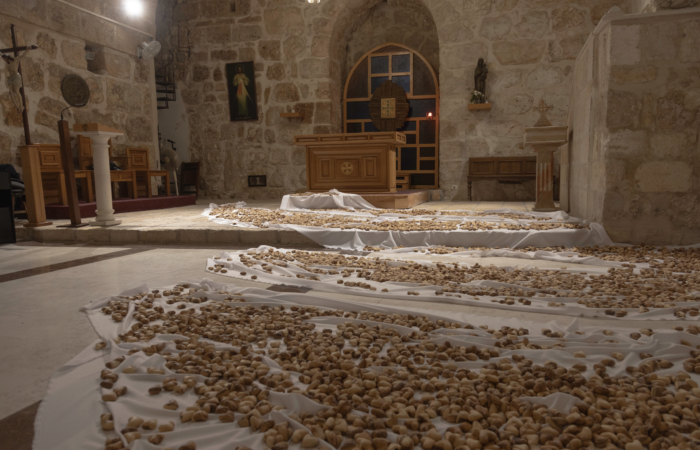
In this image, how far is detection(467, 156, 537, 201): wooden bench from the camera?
24.1ft

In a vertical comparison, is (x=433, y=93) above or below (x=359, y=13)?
below

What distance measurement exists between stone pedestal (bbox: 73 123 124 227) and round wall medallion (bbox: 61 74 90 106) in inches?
116

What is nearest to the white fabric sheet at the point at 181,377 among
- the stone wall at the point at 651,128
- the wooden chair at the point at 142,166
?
the stone wall at the point at 651,128

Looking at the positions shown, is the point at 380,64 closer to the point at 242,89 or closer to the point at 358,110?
the point at 358,110

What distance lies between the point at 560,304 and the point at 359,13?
25.3 ft

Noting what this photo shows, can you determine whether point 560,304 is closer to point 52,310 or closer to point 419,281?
point 419,281

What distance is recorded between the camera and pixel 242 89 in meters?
8.71

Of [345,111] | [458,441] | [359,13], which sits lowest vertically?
[458,441]

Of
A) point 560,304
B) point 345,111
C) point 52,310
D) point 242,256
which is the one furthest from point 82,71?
point 560,304

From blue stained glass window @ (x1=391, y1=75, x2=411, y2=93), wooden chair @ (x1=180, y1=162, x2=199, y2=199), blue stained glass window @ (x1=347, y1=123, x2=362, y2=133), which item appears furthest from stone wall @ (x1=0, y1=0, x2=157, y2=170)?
blue stained glass window @ (x1=391, y1=75, x2=411, y2=93)

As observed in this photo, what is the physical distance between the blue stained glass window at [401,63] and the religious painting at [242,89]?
256 centimetres

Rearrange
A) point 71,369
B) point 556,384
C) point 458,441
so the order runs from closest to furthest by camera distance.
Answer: point 458,441
point 556,384
point 71,369

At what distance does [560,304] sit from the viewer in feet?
6.78

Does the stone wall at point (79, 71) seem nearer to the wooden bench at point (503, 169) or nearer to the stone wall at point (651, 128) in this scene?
the wooden bench at point (503, 169)
